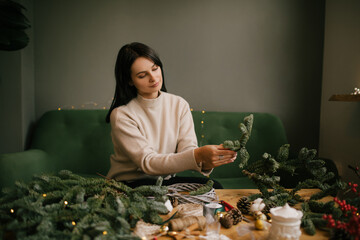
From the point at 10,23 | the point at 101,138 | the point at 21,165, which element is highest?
the point at 10,23

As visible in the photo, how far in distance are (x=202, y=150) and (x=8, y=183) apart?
1.16m

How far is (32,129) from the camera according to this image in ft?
7.52

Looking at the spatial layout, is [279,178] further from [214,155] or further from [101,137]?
[101,137]

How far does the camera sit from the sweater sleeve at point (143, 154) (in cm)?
123

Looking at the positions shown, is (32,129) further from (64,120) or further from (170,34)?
(170,34)

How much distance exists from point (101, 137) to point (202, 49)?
112 cm

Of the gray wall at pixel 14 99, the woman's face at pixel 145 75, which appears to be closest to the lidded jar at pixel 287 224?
the woman's face at pixel 145 75

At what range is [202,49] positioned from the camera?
2.29 metres

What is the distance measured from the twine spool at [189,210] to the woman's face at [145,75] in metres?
0.65

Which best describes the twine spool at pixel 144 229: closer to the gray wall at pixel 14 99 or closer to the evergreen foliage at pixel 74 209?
the evergreen foliage at pixel 74 209

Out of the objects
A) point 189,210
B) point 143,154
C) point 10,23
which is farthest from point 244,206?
point 10,23

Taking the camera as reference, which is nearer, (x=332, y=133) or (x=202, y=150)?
(x=202, y=150)

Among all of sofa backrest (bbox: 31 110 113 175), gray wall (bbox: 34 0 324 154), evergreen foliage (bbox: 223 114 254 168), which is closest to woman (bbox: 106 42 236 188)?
evergreen foliage (bbox: 223 114 254 168)

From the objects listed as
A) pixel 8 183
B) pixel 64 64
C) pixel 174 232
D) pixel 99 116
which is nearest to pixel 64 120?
pixel 99 116
